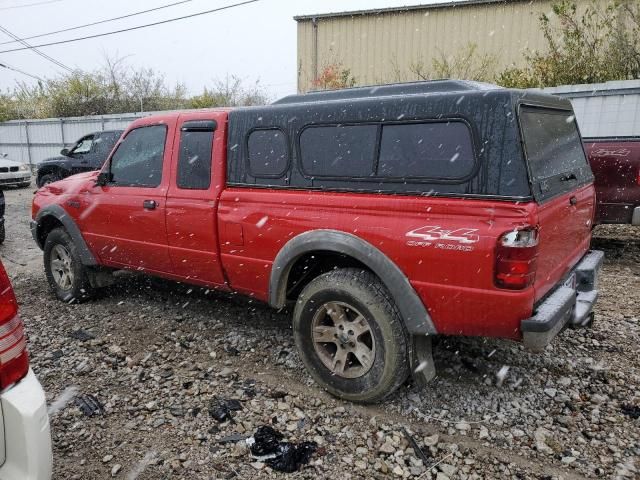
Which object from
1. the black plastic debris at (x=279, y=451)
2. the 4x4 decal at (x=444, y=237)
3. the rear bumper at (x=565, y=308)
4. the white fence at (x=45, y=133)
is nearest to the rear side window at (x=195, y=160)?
the 4x4 decal at (x=444, y=237)

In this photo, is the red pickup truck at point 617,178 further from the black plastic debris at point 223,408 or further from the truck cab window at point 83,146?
the truck cab window at point 83,146

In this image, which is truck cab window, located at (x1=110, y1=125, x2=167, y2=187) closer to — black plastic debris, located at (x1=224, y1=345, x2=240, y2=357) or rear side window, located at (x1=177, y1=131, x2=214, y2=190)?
rear side window, located at (x1=177, y1=131, x2=214, y2=190)

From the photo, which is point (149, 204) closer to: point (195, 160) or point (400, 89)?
point (195, 160)

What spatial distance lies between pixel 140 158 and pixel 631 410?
4106 mm

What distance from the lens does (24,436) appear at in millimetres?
1687

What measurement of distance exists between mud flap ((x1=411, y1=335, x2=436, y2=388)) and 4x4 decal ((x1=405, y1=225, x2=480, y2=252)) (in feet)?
1.99

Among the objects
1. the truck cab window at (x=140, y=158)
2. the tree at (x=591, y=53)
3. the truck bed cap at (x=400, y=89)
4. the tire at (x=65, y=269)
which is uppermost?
the tree at (x=591, y=53)

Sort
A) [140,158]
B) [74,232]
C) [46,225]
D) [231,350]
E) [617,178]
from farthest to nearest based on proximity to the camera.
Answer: [617,178] → [46,225] → [74,232] → [140,158] → [231,350]

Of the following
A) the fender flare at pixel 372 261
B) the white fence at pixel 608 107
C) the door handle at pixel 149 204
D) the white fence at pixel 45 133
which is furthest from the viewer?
the white fence at pixel 45 133

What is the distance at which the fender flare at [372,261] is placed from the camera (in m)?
2.72

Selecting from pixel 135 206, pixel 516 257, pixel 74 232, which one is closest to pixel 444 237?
pixel 516 257

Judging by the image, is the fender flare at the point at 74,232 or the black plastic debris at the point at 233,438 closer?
the black plastic debris at the point at 233,438

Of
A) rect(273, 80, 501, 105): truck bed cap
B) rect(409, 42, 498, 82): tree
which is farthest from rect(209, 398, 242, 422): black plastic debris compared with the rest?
rect(409, 42, 498, 82): tree

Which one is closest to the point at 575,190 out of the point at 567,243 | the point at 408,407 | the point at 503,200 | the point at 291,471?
the point at 567,243
